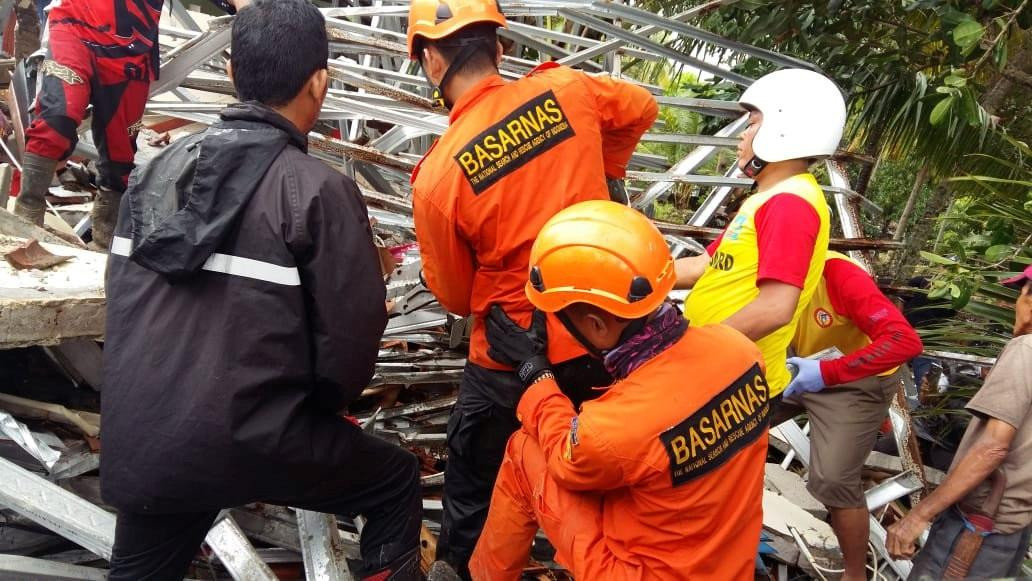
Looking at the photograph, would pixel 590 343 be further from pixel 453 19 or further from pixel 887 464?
pixel 887 464

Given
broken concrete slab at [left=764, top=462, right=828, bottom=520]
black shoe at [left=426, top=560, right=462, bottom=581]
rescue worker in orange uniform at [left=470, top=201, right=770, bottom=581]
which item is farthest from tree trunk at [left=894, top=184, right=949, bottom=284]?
black shoe at [left=426, top=560, right=462, bottom=581]

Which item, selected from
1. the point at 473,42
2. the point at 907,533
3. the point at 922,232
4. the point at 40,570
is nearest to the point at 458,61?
the point at 473,42

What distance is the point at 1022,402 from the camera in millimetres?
2488

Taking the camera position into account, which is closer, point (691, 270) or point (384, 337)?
point (691, 270)

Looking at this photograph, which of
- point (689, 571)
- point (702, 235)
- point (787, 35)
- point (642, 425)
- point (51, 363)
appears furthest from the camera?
point (787, 35)

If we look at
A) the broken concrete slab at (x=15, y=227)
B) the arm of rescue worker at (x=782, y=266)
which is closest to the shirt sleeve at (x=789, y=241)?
the arm of rescue worker at (x=782, y=266)

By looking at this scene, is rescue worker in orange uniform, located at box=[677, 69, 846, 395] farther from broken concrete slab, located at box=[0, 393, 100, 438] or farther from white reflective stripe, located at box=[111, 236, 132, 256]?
broken concrete slab, located at box=[0, 393, 100, 438]

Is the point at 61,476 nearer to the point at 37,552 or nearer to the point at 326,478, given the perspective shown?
the point at 37,552

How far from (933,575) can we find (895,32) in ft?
10.9

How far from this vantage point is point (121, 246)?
2033mm

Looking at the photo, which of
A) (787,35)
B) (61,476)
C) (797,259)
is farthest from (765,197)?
(61,476)

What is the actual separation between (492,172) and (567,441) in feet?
3.02

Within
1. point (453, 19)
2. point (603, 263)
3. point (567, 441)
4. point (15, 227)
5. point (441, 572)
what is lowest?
point (441, 572)

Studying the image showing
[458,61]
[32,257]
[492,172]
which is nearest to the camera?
[492,172]
